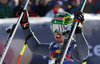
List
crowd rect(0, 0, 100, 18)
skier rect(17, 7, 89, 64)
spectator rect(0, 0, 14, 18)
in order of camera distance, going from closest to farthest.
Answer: skier rect(17, 7, 89, 64) → spectator rect(0, 0, 14, 18) → crowd rect(0, 0, 100, 18)

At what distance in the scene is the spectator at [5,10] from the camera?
651cm

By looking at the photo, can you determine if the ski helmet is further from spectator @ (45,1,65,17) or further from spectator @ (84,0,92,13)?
spectator @ (84,0,92,13)

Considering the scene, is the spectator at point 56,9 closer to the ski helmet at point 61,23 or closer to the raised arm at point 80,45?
A: the ski helmet at point 61,23

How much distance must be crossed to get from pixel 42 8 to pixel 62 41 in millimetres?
2988

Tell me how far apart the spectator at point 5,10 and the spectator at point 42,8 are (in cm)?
56

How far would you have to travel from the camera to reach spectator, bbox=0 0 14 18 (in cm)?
651

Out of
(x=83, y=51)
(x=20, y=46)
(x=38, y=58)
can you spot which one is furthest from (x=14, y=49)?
(x=83, y=51)

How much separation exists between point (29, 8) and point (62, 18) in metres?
2.82

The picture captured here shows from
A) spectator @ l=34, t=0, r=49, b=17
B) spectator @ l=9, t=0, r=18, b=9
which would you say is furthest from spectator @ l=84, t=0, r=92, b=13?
spectator @ l=9, t=0, r=18, b=9

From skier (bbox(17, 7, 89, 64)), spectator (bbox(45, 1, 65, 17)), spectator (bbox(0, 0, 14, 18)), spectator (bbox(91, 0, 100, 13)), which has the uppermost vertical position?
skier (bbox(17, 7, 89, 64))

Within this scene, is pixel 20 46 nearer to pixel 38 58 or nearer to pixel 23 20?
pixel 38 58

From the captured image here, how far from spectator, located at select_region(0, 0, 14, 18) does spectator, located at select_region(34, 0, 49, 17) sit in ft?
1.85

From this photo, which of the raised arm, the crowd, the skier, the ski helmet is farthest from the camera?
the crowd

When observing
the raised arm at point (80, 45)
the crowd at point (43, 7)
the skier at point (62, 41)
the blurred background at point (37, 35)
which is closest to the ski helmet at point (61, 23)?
the skier at point (62, 41)
